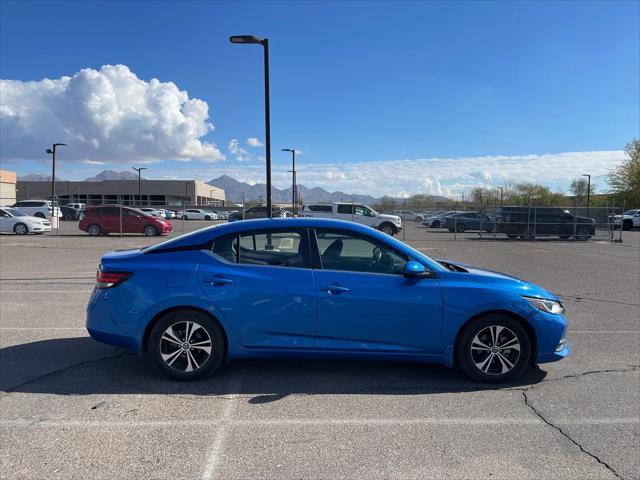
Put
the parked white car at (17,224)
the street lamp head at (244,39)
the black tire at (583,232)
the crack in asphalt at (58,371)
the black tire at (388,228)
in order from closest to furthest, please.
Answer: the crack in asphalt at (58,371)
the street lamp head at (244,39)
the parked white car at (17,224)
the black tire at (583,232)
the black tire at (388,228)

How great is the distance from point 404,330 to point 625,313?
5410 millimetres

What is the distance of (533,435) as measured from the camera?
3676mm

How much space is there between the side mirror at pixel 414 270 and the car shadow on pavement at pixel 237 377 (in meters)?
1.04

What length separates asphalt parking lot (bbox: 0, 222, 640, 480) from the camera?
320 centimetres

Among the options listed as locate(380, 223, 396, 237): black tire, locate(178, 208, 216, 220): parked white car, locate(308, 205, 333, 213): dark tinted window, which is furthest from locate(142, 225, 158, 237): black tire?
locate(178, 208, 216, 220): parked white car

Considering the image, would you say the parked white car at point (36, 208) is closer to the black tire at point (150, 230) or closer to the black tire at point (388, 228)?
the black tire at point (150, 230)

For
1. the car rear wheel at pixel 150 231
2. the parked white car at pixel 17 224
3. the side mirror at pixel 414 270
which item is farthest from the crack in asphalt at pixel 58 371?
the parked white car at pixel 17 224

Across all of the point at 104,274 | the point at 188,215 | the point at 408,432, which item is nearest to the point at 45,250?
the point at 104,274

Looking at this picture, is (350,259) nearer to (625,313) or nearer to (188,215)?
(625,313)

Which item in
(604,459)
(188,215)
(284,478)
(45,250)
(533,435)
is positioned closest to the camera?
(284,478)

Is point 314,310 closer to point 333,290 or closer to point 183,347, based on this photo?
point 333,290

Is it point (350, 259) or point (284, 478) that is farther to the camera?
point (350, 259)

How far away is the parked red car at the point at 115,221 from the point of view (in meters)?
25.0

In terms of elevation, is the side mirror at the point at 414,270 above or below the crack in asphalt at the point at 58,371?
above
